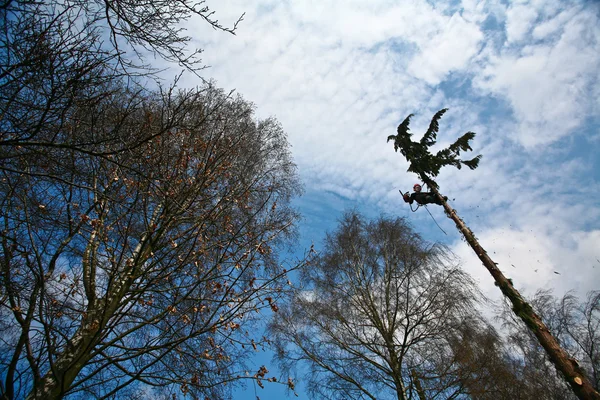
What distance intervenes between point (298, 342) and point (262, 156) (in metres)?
5.04

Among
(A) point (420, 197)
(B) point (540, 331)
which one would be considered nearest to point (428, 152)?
(A) point (420, 197)

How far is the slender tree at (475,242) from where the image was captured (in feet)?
13.6

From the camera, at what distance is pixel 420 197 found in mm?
7988

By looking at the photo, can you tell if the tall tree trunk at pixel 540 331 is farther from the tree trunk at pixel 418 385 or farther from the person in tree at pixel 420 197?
the tree trunk at pixel 418 385

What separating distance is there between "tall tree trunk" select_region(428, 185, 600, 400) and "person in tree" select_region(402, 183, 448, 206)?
42.8 inches

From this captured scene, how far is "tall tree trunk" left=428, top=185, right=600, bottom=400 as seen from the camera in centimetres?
400

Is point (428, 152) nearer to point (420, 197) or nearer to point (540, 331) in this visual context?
point (420, 197)

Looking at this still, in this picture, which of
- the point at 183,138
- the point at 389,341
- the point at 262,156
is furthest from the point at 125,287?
the point at 389,341

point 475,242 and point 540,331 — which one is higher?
point 475,242

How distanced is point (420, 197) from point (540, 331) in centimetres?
399

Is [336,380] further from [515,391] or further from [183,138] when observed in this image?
[183,138]

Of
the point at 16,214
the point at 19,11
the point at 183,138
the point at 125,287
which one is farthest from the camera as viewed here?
the point at 183,138

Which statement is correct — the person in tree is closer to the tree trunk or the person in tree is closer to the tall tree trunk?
the tall tree trunk

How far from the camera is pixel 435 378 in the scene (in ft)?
21.4
